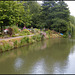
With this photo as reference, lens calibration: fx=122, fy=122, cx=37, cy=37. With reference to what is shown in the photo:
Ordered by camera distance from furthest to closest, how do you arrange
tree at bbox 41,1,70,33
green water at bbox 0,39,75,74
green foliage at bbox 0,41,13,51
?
tree at bbox 41,1,70,33 → green foliage at bbox 0,41,13,51 → green water at bbox 0,39,75,74

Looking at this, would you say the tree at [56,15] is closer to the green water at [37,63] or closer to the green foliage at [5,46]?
the green foliage at [5,46]

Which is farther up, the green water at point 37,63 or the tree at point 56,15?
the tree at point 56,15

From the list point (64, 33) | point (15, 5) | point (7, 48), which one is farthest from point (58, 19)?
point (7, 48)

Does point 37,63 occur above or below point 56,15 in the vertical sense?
below

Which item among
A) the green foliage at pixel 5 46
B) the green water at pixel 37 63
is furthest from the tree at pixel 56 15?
the green water at pixel 37 63

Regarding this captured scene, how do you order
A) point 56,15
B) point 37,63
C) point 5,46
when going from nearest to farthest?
point 37,63 < point 5,46 < point 56,15

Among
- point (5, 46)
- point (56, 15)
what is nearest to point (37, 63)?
point (5, 46)

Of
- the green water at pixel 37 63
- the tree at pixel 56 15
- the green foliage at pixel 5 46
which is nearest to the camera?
the green water at pixel 37 63

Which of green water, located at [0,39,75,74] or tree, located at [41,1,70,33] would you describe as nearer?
green water, located at [0,39,75,74]

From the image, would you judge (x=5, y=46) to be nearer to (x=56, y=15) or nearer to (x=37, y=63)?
(x=37, y=63)

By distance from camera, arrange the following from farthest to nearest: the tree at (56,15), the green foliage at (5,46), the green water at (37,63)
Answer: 1. the tree at (56,15)
2. the green foliage at (5,46)
3. the green water at (37,63)

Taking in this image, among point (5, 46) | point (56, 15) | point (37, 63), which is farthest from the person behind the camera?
point (56, 15)

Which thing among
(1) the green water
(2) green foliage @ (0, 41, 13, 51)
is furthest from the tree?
(1) the green water

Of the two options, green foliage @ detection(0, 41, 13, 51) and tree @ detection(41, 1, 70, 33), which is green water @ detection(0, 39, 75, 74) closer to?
green foliage @ detection(0, 41, 13, 51)
